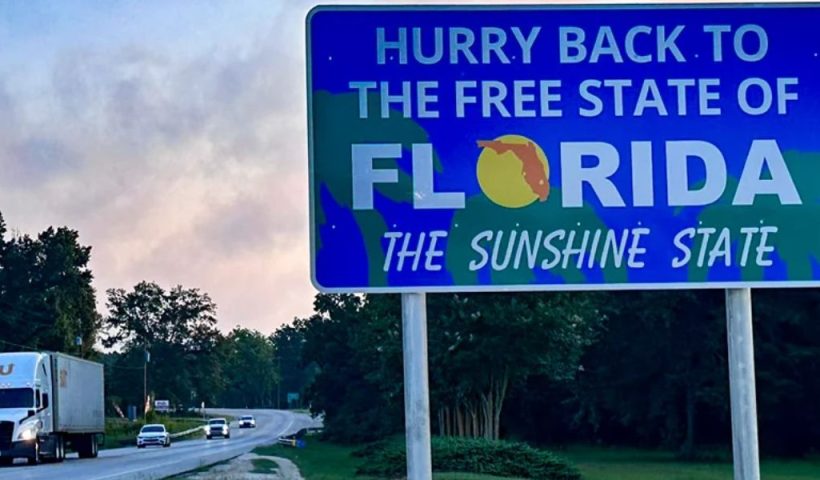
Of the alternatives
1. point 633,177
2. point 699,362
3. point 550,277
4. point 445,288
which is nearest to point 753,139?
point 633,177

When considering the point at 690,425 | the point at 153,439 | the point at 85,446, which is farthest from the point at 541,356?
the point at 153,439

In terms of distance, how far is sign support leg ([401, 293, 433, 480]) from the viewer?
529 cm

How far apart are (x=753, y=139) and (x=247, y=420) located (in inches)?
4769

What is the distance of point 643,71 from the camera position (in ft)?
18.2

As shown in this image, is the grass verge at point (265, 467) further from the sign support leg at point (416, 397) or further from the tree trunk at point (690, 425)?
the sign support leg at point (416, 397)

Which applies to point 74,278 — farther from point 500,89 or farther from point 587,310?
point 500,89

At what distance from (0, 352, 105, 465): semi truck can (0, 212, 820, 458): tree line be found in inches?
402

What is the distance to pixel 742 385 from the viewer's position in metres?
5.47

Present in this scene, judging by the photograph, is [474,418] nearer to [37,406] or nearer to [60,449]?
[60,449]

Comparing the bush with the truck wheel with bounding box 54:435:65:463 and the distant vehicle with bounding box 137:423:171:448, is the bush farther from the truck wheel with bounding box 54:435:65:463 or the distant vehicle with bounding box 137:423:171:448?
the distant vehicle with bounding box 137:423:171:448

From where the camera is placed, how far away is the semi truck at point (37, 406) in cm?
4169

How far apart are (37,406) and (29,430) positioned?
83 centimetres

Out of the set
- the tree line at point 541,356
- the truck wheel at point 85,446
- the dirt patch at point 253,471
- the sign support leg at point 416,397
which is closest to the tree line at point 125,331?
the tree line at point 541,356

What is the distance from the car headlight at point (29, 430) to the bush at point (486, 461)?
13.8 meters
